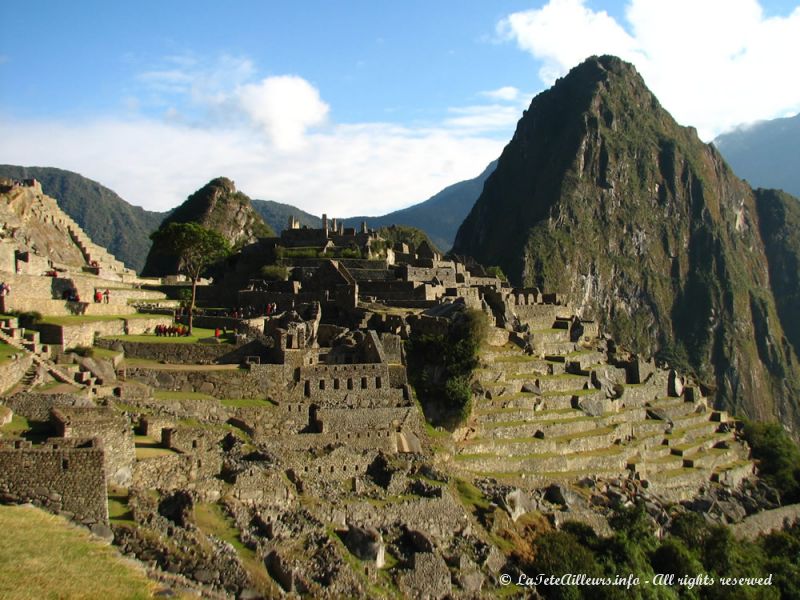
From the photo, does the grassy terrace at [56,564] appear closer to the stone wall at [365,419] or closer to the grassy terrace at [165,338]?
the stone wall at [365,419]

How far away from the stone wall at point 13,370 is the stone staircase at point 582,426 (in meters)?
17.1

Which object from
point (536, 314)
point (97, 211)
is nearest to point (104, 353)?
point (536, 314)

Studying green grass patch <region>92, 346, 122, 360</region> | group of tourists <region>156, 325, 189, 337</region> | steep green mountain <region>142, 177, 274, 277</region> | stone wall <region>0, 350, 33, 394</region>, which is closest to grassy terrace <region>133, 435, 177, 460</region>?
stone wall <region>0, 350, 33, 394</region>

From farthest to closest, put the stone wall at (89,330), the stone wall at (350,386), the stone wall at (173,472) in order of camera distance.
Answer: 1. the stone wall at (350,386)
2. the stone wall at (89,330)
3. the stone wall at (173,472)

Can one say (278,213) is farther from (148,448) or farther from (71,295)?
(148,448)

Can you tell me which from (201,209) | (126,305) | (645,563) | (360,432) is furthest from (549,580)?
(201,209)

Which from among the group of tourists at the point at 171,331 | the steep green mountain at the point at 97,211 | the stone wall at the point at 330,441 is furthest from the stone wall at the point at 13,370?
the steep green mountain at the point at 97,211

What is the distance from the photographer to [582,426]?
40.9 metres

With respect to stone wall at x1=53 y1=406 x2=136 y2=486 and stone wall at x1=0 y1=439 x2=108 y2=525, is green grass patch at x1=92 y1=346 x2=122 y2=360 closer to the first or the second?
stone wall at x1=53 y1=406 x2=136 y2=486

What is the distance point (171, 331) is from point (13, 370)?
11.9 m

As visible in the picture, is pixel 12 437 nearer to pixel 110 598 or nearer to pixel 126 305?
pixel 110 598

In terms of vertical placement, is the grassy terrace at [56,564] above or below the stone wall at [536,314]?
below

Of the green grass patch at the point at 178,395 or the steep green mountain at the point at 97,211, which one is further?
the steep green mountain at the point at 97,211

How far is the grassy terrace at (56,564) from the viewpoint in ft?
39.0
